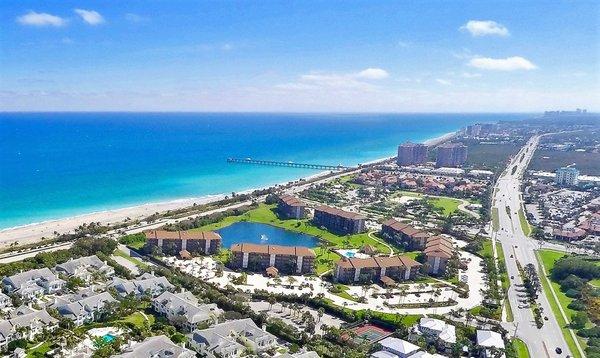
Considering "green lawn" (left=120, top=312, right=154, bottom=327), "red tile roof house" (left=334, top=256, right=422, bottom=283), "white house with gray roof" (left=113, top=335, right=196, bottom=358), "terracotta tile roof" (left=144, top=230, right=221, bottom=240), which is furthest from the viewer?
"terracotta tile roof" (left=144, top=230, right=221, bottom=240)

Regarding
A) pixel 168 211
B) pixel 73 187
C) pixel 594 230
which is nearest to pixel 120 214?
pixel 168 211

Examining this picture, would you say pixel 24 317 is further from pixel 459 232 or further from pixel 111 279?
pixel 459 232

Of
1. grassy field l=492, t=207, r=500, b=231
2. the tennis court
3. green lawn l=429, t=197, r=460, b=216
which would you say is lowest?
the tennis court

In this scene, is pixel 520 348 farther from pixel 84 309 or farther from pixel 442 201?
pixel 442 201

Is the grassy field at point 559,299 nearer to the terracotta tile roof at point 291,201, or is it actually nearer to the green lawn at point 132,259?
the terracotta tile roof at point 291,201

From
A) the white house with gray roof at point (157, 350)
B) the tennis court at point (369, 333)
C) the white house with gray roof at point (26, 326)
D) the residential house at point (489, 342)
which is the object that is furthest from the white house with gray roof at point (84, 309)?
the residential house at point (489, 342)

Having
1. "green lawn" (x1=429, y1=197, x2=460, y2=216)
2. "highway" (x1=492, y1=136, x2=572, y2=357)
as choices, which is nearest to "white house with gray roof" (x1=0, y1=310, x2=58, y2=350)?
"highway" (x1=492, y1=136, x2=572, y2=357)

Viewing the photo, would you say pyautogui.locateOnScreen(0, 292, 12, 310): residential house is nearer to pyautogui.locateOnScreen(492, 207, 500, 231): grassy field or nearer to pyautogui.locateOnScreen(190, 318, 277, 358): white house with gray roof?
pyautogui.locateOnScreen(190, 318, 277, 358): white house with gray roof

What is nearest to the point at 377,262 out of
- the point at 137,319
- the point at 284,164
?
the point at 137,319
